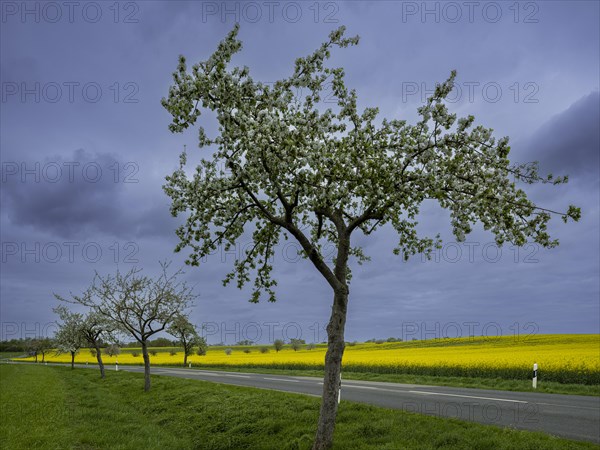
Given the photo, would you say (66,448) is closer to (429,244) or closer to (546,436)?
(429,244)

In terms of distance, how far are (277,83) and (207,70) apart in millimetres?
1659

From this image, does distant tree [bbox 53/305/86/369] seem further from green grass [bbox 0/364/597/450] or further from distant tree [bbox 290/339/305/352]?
distant tree [bbox 290/339/305/352]

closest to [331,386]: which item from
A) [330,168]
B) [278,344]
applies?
[330,168]

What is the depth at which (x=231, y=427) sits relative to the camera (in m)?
13.5

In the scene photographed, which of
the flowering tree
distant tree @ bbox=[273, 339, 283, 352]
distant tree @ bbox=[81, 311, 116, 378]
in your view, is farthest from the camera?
distant tree @ bbox=[273, 339, 283, 352]

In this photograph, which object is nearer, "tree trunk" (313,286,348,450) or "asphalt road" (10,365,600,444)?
"tree trunk" (313,286,348,450)

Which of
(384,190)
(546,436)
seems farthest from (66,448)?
(546,436)

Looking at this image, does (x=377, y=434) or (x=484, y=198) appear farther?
(x=377, y=434)

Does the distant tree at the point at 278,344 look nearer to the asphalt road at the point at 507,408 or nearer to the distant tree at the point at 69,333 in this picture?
the distant tree at the point at 69,333

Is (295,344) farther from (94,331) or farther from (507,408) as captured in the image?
(507,408)

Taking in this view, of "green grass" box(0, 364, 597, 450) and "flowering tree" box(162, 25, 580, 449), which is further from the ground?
"flowering tree" box(162, 25, 580, 449)

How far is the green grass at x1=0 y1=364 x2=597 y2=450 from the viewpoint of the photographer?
10.4 m

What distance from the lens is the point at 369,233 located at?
12047 millimetres

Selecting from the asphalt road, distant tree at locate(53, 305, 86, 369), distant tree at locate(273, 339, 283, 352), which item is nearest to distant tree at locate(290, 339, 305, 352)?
distant tree at locate(273, 339, 283, 352)
